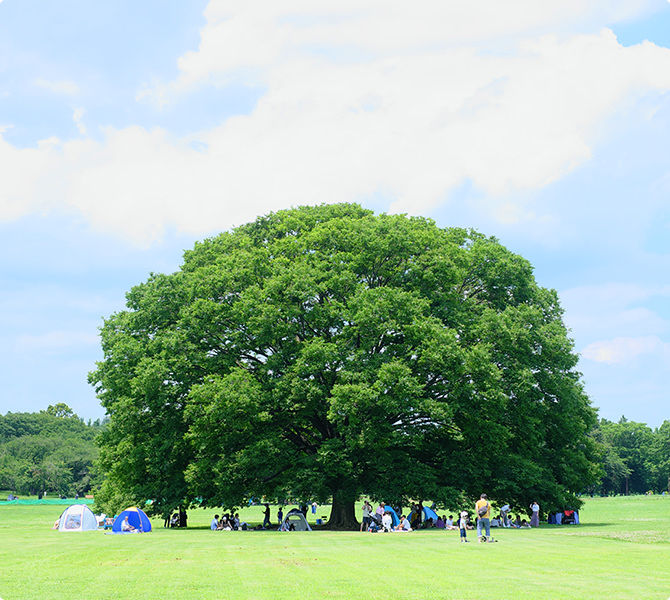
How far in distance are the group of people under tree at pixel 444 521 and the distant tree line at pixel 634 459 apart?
391 ft

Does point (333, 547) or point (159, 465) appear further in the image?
point (159, 465)

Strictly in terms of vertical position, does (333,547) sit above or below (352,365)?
below

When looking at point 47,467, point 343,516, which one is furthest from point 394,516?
point 47,467

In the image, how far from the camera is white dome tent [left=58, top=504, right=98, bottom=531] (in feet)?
136

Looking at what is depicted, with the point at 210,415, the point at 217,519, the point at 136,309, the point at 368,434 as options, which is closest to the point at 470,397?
the point at 368,434

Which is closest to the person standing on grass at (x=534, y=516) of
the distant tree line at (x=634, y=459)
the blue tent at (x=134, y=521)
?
the blue tent at (x=134, y=521)

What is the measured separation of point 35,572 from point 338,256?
89.4 ft

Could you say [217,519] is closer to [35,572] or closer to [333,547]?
[333,547]

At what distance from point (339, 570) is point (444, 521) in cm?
2791

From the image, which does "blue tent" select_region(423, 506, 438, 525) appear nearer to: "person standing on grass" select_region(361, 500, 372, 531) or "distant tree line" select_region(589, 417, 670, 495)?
"person standing on grass" select_region(361, 500, 372, 531)

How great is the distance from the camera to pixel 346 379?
37531 millimetres

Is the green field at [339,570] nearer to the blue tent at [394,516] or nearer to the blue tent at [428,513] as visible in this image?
the blue tent at [394,516]

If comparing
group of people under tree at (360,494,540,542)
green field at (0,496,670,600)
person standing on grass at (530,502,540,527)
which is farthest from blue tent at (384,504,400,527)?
green field at (0,496,670,600)

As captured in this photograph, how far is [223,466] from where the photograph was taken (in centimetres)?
4003
